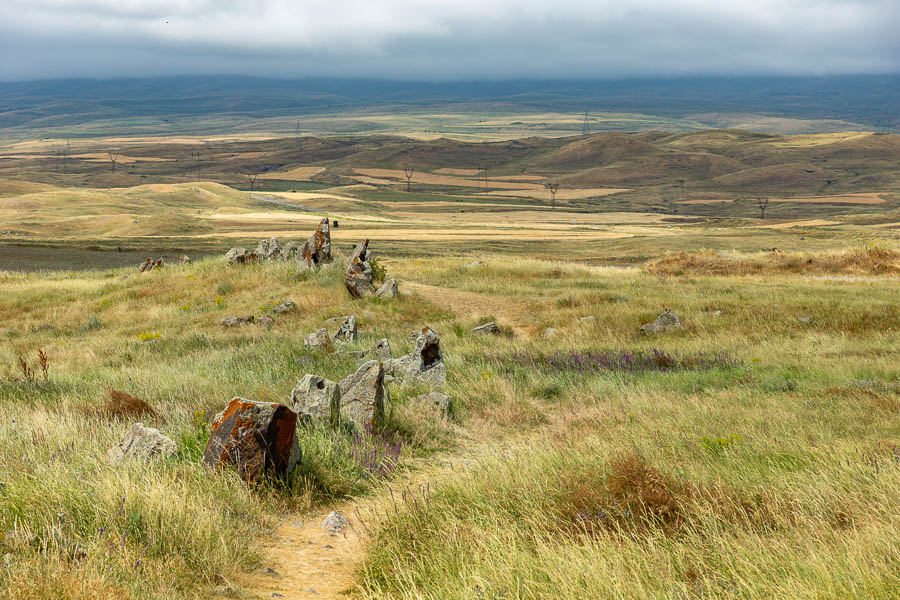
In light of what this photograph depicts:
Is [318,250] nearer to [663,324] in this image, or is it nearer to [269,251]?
[269,251]

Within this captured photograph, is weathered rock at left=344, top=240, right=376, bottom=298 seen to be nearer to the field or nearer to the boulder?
the field

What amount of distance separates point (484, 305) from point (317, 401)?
18.1m

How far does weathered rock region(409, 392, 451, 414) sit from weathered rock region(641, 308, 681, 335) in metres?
12.0

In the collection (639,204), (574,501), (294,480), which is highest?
(574,501)

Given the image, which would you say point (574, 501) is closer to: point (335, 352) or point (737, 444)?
point (737, 444)

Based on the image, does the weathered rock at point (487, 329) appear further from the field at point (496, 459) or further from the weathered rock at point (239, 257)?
the weathered rock at point (239, 257)

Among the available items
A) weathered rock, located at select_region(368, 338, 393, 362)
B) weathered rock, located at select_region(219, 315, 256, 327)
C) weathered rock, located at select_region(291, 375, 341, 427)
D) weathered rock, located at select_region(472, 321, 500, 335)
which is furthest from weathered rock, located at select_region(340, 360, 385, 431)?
weathered rock, located at select_region(219, 315, 256, 327)

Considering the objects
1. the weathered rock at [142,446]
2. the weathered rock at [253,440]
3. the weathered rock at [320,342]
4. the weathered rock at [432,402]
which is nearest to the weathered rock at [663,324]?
the weathered rock at [320,342]

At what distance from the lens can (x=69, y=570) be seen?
4262mm

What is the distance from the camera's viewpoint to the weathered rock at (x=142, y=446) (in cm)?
678

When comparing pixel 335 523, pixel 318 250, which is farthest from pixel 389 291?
pixel 335 523

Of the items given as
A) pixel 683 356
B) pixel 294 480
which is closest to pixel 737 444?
pixel 294 480

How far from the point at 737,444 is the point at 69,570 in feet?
20.1

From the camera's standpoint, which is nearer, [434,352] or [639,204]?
[434,352]
